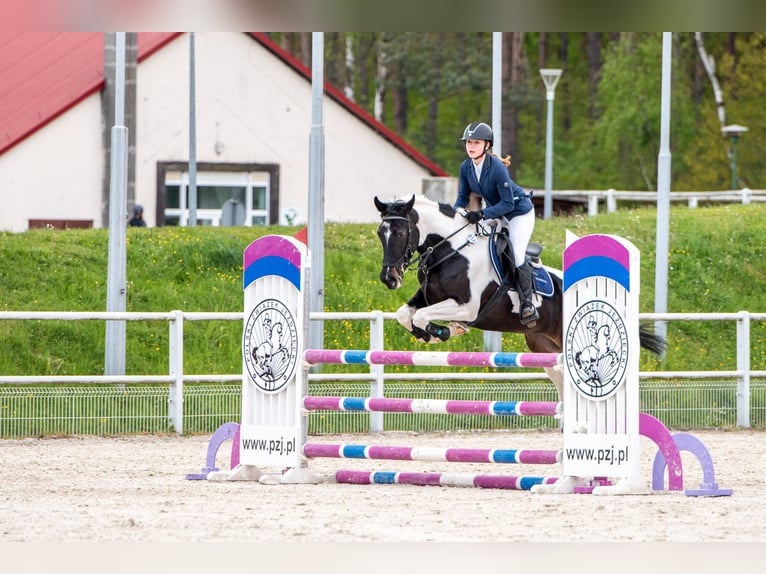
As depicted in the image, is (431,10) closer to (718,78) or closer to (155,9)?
(155,9)

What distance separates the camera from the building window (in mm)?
23562

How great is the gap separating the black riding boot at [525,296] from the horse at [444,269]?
4 centimetres

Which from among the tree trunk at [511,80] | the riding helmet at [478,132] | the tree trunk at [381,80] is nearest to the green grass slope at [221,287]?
the riding helmet at [478,132]

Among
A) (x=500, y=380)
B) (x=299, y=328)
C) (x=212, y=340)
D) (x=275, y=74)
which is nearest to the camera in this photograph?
(x=299, y=328)

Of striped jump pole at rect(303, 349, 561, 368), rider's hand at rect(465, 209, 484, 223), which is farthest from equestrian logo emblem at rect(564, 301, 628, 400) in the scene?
rider's hand at rect(465, 209, 484, 223)

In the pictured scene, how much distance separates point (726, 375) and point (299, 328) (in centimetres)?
638

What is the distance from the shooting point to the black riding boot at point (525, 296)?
8.41 meters

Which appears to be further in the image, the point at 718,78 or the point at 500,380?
the point at 718,78

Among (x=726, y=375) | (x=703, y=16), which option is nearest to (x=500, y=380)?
(x=726, y=375)

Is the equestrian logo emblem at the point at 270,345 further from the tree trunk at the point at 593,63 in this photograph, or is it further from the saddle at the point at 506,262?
the tree trunk at the point at 593,63

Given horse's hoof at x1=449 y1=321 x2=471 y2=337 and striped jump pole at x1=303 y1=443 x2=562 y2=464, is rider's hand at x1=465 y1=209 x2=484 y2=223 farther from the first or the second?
striped jump pole at x1=303 y1=443 x2=562 y2=464

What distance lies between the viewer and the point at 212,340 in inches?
593

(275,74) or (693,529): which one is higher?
(275,74)

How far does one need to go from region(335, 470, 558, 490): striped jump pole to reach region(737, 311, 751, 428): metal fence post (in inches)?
225
